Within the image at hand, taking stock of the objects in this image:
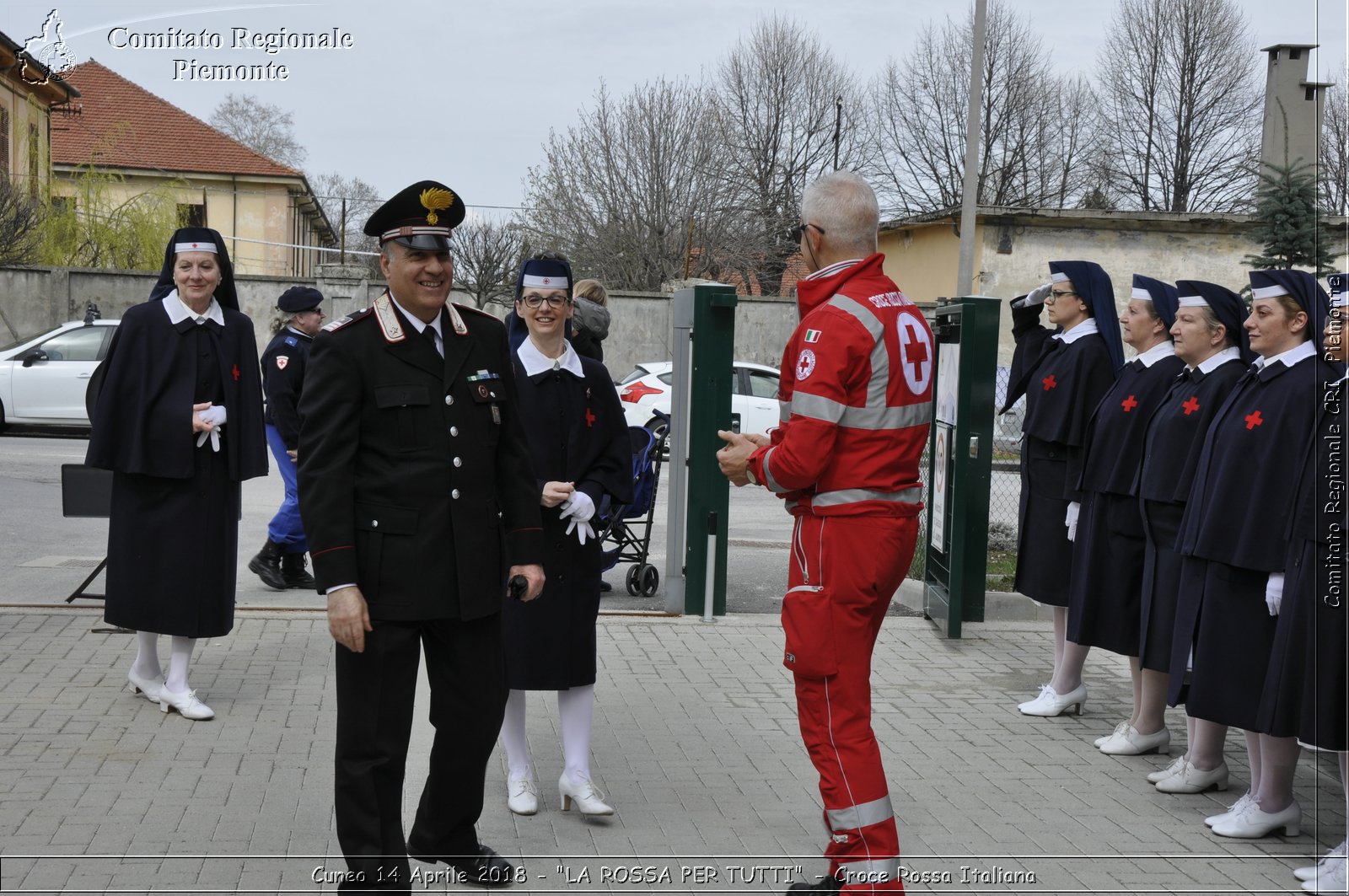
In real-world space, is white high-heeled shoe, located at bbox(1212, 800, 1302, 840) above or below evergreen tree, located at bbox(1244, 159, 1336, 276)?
below

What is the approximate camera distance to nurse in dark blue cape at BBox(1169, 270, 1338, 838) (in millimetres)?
4969

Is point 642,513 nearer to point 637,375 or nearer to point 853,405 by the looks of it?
point 853,405

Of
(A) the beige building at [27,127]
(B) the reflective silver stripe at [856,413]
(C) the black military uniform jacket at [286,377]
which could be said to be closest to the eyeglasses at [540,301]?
(B) the reflective silver stripe at [856,413]

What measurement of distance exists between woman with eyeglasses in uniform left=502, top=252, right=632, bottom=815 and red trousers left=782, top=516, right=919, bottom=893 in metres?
1.09

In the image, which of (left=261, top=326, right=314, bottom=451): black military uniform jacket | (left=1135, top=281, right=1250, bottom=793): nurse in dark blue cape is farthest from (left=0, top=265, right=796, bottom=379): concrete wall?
(left=1135, top=281, right=1250, bottom=793): nurse in dark blue cape

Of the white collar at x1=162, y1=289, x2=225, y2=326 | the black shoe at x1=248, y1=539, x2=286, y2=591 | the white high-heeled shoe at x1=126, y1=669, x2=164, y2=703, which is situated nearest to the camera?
the white collar at x1=162, y1=289, x2=225, y2=326

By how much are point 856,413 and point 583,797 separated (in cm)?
200

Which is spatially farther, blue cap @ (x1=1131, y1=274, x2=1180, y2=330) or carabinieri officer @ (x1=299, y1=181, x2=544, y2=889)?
blue cap @ (x1=1131, y1=274, x2=1180, y2=330)

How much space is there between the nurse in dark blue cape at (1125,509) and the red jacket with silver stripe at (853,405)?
2182 millimetres

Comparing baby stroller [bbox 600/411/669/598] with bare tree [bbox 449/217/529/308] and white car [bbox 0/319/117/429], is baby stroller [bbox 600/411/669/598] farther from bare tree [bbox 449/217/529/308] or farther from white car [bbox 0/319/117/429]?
bare tree [bbox 449/217/529/308]

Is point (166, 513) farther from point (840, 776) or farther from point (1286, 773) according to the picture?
point (1286, 773)

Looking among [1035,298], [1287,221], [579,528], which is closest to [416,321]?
[579,528]

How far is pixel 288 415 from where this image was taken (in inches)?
364

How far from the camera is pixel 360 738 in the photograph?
4.04m
